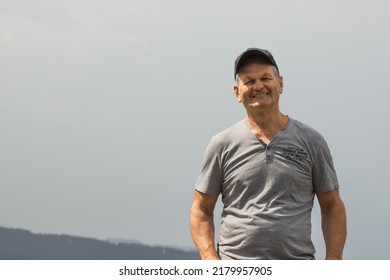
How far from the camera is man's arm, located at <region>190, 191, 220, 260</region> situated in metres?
3.90

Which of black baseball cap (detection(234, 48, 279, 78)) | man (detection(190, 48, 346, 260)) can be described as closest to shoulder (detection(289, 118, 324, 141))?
man (detection(190, 48, 346, 260))

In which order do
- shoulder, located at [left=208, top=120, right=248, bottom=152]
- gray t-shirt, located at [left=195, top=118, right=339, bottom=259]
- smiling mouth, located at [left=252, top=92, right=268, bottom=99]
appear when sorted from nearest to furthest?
gray t-shirt, located at [left=195, top=118, right=339, bottom=259], smiling mouth, located at [left=252, top=92, right=268, bottom=99], shoulder, located at [left=208, top=120, right=248, bottom=152]

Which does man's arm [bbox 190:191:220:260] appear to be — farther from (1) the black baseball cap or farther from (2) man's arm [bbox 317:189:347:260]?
(1) the black baseball cap

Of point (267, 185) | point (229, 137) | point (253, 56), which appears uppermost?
point (253, 56)

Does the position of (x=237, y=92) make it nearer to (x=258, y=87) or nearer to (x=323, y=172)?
(x=258, y=87)

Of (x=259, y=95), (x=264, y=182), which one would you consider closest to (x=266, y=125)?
(x=259, y=95)

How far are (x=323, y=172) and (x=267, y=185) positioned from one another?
452 mm

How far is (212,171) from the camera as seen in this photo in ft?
12.8

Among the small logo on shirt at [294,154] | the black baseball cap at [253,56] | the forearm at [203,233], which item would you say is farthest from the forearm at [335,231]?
the black baseball cap at [253,56]

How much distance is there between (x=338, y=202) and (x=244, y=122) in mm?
894
